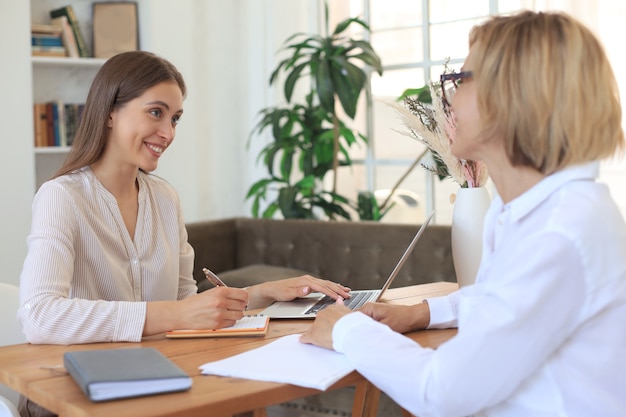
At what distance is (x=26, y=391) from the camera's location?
1570 mm

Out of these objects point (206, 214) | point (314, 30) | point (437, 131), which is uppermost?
point (314, 30)

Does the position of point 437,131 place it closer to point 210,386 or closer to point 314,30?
point 210,386

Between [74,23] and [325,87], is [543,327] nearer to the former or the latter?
[325,87]

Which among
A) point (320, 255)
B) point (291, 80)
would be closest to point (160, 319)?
point (320, 255)

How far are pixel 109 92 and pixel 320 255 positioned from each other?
2.03 m

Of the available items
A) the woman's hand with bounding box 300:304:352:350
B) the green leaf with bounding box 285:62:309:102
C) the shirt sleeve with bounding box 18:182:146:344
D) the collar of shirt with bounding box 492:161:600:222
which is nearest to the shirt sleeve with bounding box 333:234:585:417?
the collar of shirt with bounding box 492:161:600:222

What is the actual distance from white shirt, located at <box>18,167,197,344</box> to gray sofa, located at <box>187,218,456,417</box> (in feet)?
4.70

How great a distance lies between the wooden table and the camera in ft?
4.59

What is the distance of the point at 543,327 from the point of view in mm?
→ 1293

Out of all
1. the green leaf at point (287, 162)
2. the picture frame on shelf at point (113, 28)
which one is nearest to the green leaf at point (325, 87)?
the green leaf at point (287, 162)

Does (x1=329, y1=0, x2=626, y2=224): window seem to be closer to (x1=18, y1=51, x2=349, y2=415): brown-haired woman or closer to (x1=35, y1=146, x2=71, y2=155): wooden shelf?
(x1=35, y1=146, x2=71, y2=155): wooden shelf

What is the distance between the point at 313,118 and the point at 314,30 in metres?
0.86

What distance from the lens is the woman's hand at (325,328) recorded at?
171 cm

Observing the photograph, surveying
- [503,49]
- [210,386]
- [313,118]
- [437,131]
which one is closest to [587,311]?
[503,49]
